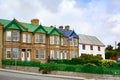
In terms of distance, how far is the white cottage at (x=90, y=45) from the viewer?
221 ft

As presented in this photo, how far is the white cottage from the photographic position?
67.4m

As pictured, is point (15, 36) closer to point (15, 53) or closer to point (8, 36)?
point (8, 36)

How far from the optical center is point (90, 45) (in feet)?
234

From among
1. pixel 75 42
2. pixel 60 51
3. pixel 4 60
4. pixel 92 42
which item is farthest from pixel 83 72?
pixel 92 42

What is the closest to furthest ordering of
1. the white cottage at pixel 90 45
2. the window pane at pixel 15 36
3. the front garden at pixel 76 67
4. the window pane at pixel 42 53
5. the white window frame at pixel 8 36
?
the front garden at pixel 76 67 < the white window frame at pixel 8 36 < the window pane at pixel 15 36 < the window pane at pixel 42 53 < the white cottage at pixel 90 45

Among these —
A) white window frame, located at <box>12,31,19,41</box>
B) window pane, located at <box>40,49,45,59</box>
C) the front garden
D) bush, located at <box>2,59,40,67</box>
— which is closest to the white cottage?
window pane, located at <box>40,49,45,59</box>

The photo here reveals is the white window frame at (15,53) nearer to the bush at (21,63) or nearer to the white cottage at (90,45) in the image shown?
the bush at (21,63)

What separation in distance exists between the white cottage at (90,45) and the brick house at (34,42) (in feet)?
11.1

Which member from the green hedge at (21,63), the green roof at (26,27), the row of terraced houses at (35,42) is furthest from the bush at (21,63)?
the green roof at (26,27)

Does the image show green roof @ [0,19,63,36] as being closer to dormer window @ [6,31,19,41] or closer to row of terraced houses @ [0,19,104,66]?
row of terraced houses @ [0,19,104,66]

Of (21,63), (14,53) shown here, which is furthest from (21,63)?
(14,53)

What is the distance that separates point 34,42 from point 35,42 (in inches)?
9.5

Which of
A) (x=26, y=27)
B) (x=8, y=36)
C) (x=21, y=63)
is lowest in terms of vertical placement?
(x=21, y=63)

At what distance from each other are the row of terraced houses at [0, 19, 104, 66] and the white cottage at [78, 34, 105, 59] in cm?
212
